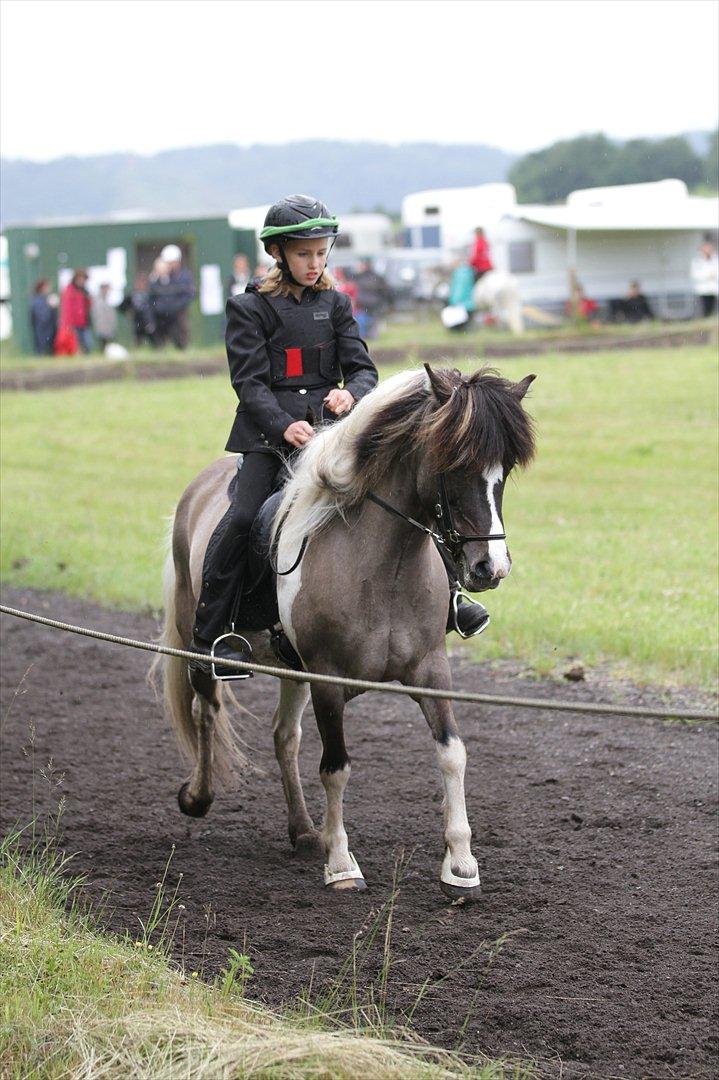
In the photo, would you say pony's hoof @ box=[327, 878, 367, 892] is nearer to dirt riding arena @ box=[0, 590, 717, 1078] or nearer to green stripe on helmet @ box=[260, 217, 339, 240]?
dirt riding arena @ box=[0, 590, 717, 1078]

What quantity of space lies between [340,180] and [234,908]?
112m

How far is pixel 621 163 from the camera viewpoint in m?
41.7

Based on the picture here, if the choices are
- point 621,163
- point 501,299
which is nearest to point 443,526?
point 501,299

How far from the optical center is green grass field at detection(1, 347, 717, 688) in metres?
9.93

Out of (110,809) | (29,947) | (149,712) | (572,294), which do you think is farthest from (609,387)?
(29,947)

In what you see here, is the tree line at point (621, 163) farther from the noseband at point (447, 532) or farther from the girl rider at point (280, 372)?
the noseband at point (447, 532)

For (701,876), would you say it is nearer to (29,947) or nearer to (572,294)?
(29,947)

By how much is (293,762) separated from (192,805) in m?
0.59

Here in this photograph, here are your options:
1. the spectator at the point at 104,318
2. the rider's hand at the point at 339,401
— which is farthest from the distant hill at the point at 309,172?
the rider's hand at the point at 339,401

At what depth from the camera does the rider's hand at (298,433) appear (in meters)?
5.82

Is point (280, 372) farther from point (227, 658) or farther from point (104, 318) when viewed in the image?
point (104, 318)

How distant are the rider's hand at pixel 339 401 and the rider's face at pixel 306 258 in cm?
49

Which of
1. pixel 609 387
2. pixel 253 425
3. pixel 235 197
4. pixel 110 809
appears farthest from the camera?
pixel 235 197

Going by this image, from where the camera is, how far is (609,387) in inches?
853
